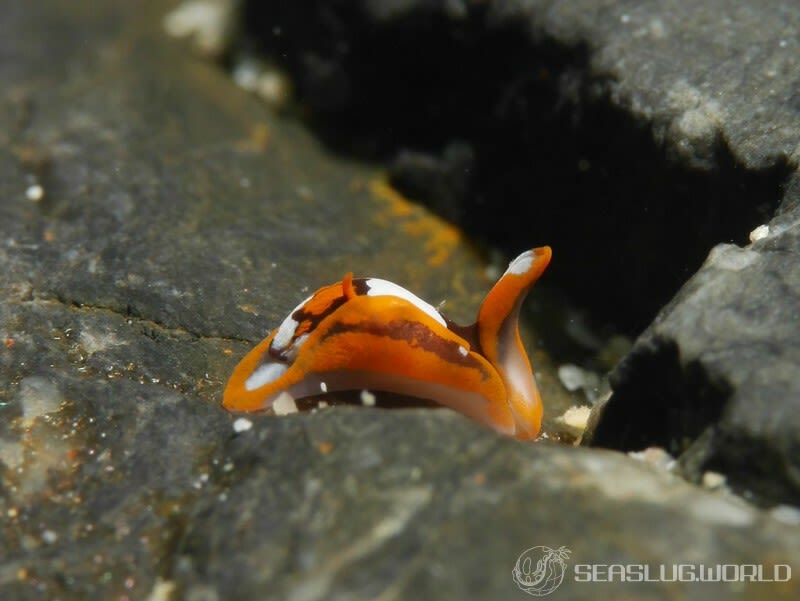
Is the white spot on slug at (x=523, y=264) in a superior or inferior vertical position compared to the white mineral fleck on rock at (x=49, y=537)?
superior

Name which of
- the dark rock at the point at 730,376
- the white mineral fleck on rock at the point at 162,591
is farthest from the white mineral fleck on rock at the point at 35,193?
the dark rock at the point at 730,376

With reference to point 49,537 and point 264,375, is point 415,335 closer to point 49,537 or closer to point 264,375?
point 264,375

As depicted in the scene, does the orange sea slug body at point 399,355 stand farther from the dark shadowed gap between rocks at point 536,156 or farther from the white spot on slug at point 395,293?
the dark shadowed gap between rocks at point 536,156

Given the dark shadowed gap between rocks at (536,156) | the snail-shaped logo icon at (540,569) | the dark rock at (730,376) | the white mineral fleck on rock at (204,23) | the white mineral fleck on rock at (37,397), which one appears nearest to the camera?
the snail-shaped logo icon at (540,569)

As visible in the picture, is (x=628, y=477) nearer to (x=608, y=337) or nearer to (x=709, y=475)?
(x=709, y=475)

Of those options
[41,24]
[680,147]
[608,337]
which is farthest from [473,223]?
[41,24]

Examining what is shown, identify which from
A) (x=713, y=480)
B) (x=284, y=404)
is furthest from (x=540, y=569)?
(x=284, y=404)
